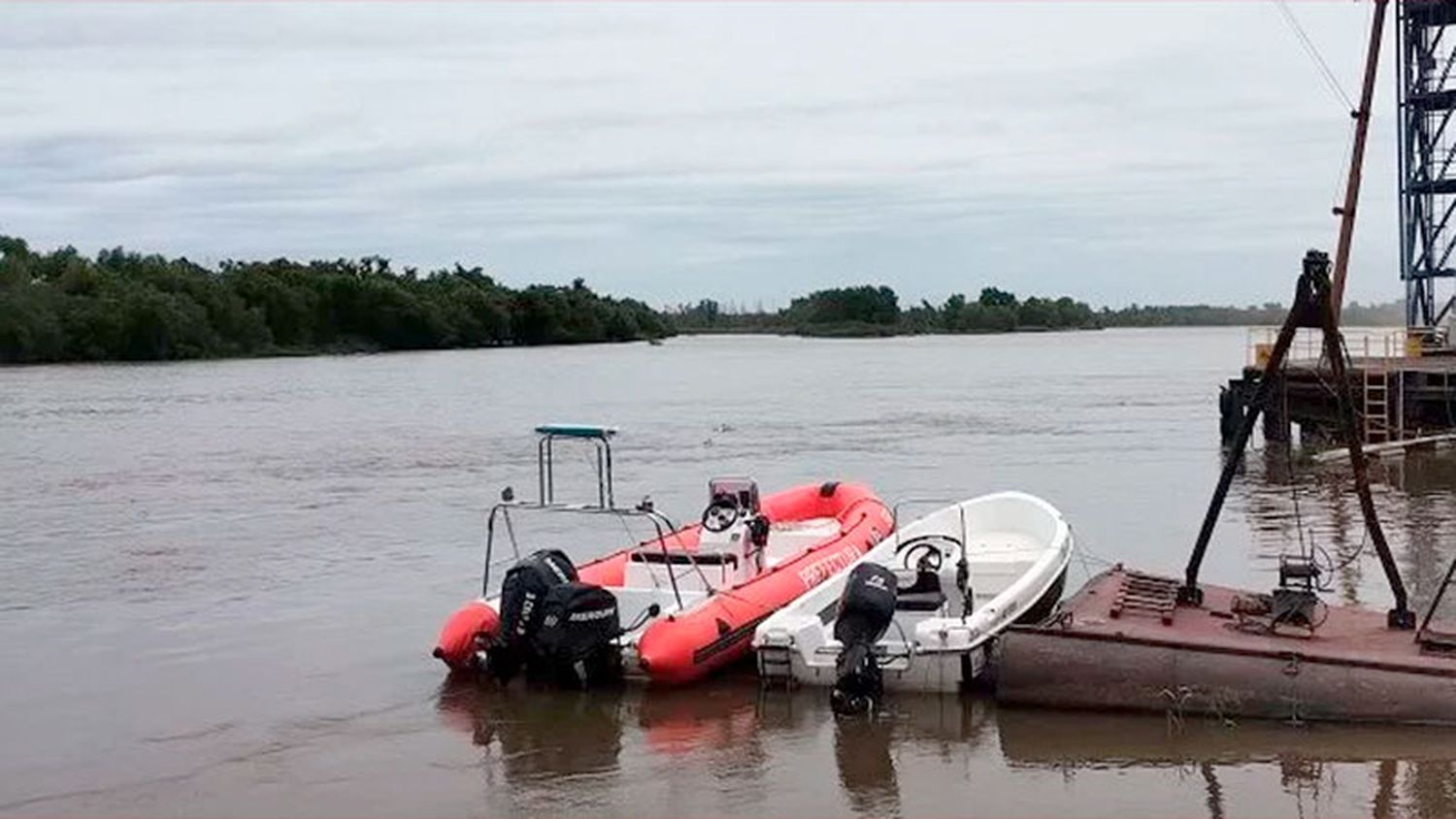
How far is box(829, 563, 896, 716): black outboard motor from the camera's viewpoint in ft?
35.1

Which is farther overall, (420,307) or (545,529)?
(420,307)

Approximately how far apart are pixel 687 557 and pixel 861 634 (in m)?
2.37

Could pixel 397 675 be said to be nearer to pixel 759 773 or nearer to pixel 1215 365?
pixel 759 773

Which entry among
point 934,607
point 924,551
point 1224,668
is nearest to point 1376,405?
point 924,551

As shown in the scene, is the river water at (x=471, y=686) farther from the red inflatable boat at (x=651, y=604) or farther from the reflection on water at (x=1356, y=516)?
the red inflatable boat at (x=651, y=604)

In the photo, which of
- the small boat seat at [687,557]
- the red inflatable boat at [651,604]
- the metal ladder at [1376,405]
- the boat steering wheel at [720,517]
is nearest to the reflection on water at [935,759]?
the red inflatable boat at [651,604]

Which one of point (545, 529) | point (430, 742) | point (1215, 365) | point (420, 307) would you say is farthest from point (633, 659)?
point (420, 307)

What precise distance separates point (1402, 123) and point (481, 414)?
84.1 feet

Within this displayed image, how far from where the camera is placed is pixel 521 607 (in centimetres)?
1150

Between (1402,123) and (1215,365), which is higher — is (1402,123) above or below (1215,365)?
above

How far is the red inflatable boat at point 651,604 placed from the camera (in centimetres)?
1140

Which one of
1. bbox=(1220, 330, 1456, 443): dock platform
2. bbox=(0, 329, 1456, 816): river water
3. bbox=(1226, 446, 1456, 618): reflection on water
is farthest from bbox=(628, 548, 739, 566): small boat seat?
bbox=(1220, 330, 1456, 443): dock platform

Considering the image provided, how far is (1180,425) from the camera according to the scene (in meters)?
39.1

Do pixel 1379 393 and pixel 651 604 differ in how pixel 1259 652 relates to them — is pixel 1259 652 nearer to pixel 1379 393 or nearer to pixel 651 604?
pixel 651 604
